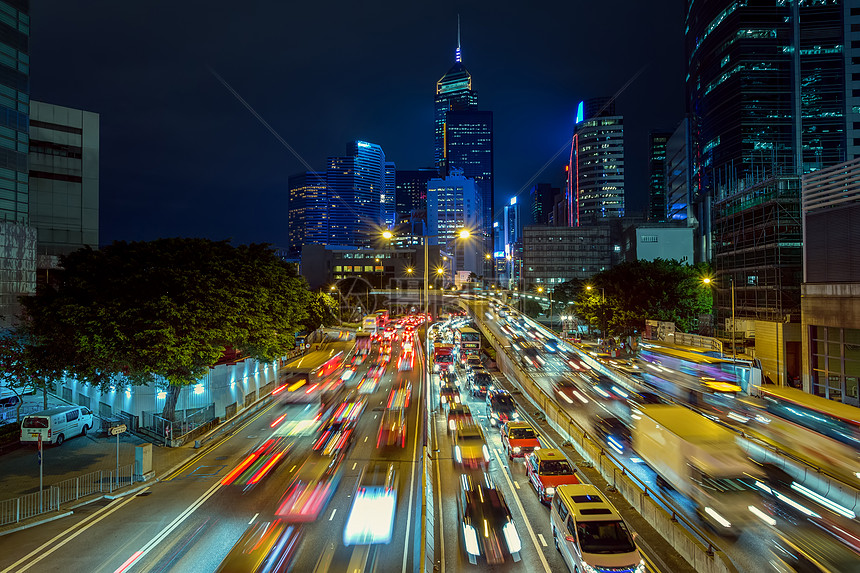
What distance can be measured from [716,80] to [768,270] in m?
75.6

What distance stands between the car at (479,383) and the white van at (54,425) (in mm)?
25657

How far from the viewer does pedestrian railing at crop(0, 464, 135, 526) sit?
15.9m

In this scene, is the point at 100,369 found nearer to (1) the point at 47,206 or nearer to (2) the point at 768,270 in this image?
(1) the point at 47,206

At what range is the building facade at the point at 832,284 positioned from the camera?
103 feet

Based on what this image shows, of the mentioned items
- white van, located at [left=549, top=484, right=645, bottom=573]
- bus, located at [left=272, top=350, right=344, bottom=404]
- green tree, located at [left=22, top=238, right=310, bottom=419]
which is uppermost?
green tree, located at [left=22, top=238, right=310, bottom=419]

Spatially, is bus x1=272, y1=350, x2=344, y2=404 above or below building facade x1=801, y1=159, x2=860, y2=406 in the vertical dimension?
below

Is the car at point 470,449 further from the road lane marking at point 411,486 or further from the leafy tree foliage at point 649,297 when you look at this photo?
the leafy tree foliage at point 649,297

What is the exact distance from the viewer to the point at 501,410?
30141mm

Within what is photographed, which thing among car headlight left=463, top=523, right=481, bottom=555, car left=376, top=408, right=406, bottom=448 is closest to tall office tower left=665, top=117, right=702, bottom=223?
car left=376, top=408, right=406, bottom=448

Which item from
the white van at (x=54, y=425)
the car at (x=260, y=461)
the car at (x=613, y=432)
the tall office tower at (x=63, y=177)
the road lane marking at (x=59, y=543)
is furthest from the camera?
the tall office tower at (x=63, y=177)

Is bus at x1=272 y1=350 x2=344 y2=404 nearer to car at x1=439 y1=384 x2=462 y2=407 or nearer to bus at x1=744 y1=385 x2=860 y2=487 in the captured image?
car at x1=439 y1=384 x2=462 y2=407

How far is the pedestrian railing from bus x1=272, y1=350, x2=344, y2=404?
56.1 ft

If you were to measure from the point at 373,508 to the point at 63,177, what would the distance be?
61.3 metres

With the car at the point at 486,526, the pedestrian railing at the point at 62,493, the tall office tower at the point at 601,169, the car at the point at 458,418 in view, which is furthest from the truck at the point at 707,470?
the tall office tower at the point at 601,169
